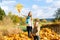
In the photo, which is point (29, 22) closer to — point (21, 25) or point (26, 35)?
point (21, 25)

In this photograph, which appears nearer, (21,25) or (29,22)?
(29,22)

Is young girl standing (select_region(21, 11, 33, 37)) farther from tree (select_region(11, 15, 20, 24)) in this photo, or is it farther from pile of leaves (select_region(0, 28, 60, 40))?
tree (select_region(11, 15, 20, 24))

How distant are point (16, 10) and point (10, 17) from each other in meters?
0.24

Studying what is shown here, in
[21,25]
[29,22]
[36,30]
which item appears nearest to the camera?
[36,30]

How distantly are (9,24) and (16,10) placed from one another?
40 cm

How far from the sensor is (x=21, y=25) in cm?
611

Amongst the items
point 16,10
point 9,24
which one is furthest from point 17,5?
point 9,24

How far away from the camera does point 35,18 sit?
19.7 ft

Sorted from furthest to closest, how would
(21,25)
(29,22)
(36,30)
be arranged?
(21,25)
(29,22)
(36,30)

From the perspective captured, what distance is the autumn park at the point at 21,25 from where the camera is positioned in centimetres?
600

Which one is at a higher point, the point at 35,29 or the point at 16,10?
the point at 16,10

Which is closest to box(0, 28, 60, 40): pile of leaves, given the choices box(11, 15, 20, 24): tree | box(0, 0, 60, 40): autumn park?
box(0, 0, 60, 40): autumn park

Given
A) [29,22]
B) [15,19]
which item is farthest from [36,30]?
[15,19]

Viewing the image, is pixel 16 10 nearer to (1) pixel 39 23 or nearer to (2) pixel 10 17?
(2) pixel 10 17
